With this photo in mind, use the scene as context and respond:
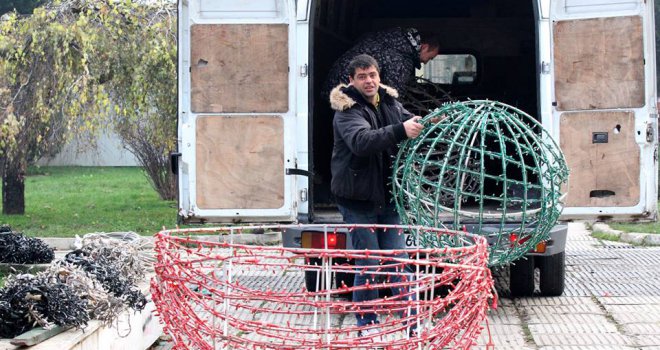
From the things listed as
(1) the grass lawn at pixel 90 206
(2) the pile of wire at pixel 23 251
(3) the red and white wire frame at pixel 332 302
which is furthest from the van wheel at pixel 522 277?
(1) the grass lawn at pixel 90 206

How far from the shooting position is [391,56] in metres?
9.10

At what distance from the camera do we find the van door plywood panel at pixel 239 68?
820cm

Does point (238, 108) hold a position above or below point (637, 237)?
above

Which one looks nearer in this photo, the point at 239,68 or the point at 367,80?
the point at 367,80

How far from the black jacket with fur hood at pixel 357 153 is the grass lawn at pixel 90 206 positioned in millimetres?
8344

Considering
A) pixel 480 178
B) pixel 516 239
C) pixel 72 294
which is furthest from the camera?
pixel 516 239

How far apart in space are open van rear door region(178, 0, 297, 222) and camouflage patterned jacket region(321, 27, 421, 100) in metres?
0.89

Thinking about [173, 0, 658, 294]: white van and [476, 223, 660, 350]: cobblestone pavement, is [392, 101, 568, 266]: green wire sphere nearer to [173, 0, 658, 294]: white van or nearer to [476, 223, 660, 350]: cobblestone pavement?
[476, 223, 660, 350]: cobblestone pavement

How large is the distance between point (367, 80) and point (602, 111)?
7.18 feet

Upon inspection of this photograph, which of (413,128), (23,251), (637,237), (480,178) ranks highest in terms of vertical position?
(413,128)

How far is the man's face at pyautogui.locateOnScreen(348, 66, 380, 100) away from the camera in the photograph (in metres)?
6.84

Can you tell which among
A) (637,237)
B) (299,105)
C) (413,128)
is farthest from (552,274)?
(637,237)

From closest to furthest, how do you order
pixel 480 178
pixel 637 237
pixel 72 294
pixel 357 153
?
pixel 72 294, pixel 480 178, pixel 357 153, pixel 637 237

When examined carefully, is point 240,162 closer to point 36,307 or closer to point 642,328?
point 36,307
